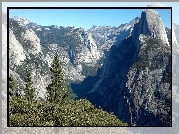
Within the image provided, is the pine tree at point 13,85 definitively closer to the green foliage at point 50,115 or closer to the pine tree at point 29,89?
the pine tree at point 29,89

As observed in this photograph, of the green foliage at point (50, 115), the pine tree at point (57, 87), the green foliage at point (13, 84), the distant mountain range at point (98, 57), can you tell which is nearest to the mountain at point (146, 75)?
the distant mountain range at point (98, 57)

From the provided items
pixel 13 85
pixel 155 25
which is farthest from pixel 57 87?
pixel 155 25

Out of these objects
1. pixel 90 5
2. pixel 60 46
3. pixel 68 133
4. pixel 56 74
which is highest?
pixel 90 5

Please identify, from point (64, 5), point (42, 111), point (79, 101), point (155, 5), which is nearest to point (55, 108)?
point (42, 111)

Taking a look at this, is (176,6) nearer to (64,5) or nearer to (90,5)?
(90,5)

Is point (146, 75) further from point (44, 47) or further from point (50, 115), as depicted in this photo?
point (50, 115)

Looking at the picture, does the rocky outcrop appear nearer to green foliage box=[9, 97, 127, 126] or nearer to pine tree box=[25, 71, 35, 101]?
green foliage box=[9, 97, 127, 126]
